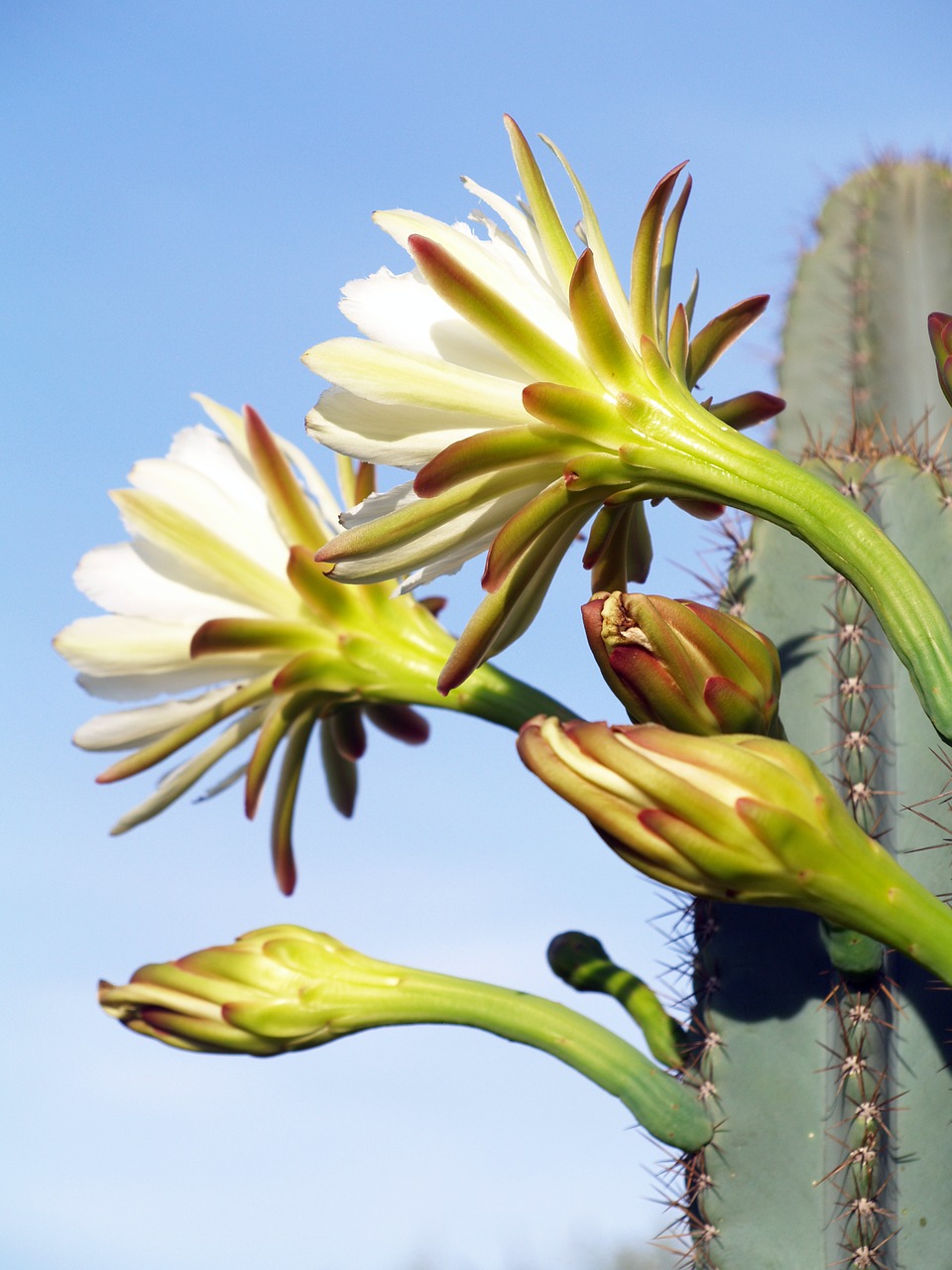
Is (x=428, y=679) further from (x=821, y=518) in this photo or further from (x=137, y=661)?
(x=821, y=518)

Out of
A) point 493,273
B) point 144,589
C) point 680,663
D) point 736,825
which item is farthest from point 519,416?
point 144,589

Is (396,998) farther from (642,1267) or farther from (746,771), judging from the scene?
(642,1267)

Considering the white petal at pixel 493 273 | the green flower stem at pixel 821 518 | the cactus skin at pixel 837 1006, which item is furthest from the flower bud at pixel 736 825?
the white petal at pixel 493 273

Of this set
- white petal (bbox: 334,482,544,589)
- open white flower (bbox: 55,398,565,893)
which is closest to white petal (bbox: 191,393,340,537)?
open white flower (bbox: 55,398,565,893)

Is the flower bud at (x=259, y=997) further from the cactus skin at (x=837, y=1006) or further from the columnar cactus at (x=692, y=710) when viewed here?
the cactus skin at (x=837, y=1006)

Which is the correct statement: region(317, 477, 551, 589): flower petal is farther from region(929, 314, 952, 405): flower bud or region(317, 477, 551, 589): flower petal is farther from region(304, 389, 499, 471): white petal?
region(929, 314, 952, 405): flower bud

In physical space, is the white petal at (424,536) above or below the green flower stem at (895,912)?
above

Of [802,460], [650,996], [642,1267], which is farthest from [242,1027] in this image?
[642,1267]
